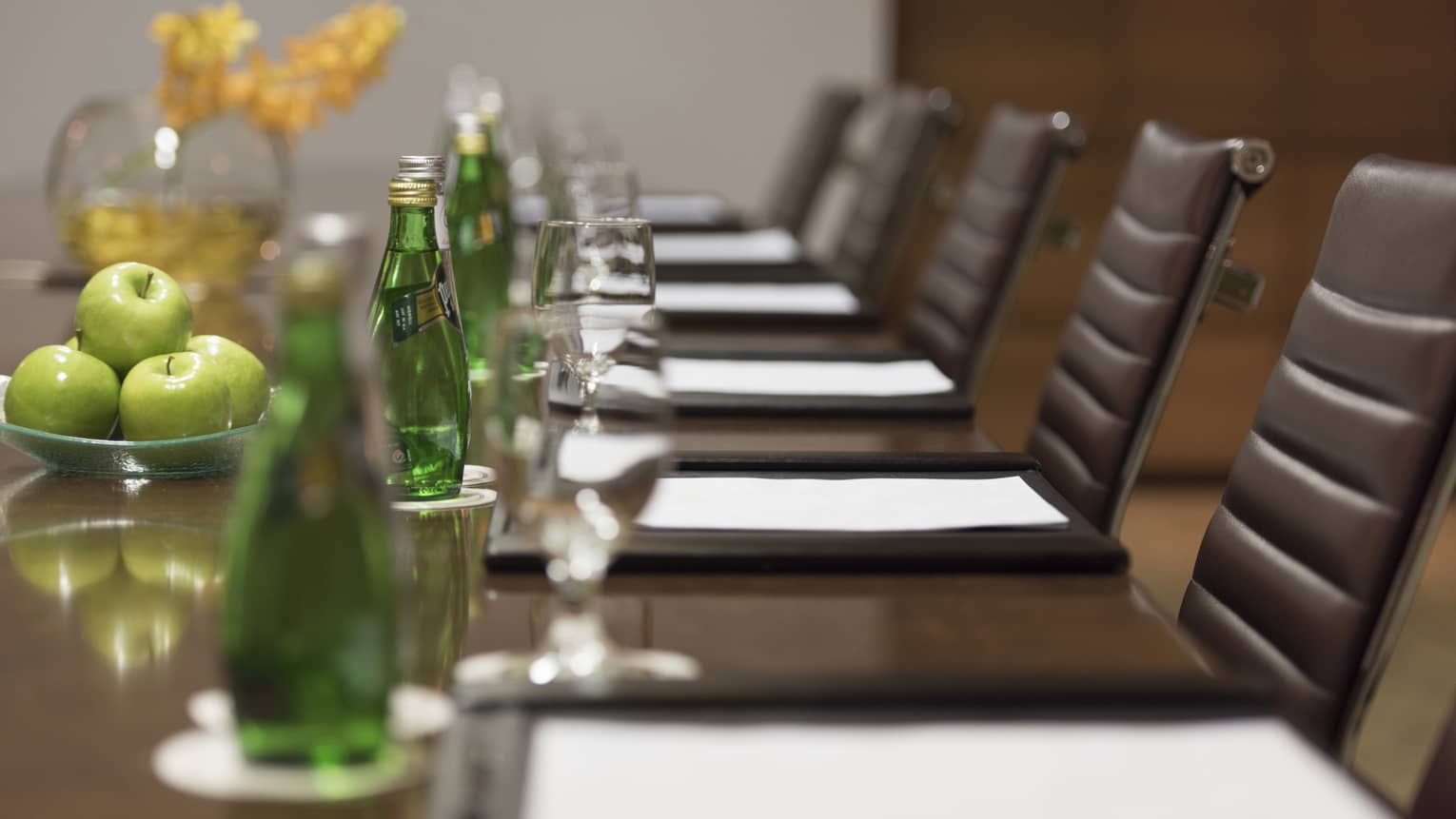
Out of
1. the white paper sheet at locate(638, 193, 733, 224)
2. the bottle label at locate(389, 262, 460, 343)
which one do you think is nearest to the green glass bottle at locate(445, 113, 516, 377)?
the bottle label at locate(389, 262, 460, 343)

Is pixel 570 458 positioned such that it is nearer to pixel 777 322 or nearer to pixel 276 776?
pixel 276 776

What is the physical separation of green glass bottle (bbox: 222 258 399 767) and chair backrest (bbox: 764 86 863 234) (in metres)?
3.04

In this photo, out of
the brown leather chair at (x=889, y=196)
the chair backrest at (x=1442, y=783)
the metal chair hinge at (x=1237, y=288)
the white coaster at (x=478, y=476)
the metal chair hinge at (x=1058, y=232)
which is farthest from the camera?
the brown leather chair at (x=889, y=196)

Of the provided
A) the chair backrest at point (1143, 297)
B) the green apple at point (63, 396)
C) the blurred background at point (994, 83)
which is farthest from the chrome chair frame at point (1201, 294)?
the blurred background at point (994, 83)

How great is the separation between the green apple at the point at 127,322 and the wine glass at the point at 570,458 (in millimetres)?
584

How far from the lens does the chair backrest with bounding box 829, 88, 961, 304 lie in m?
2.89

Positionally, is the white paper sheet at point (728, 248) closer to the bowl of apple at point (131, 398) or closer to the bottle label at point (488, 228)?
the bottle label at point (488, 228)

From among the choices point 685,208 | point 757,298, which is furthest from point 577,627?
point 685,208

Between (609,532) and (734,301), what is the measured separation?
144cm

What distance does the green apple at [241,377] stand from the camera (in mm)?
1250

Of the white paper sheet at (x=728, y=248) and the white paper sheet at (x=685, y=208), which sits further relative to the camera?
the white paper sheet at (x=685, y=208)

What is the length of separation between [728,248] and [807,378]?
126 cm

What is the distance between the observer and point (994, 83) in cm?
499

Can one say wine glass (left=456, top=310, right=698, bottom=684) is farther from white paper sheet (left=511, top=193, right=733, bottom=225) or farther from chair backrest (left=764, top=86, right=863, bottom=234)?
chair backrest (left=764, top=86, right=863, bottom=234)
